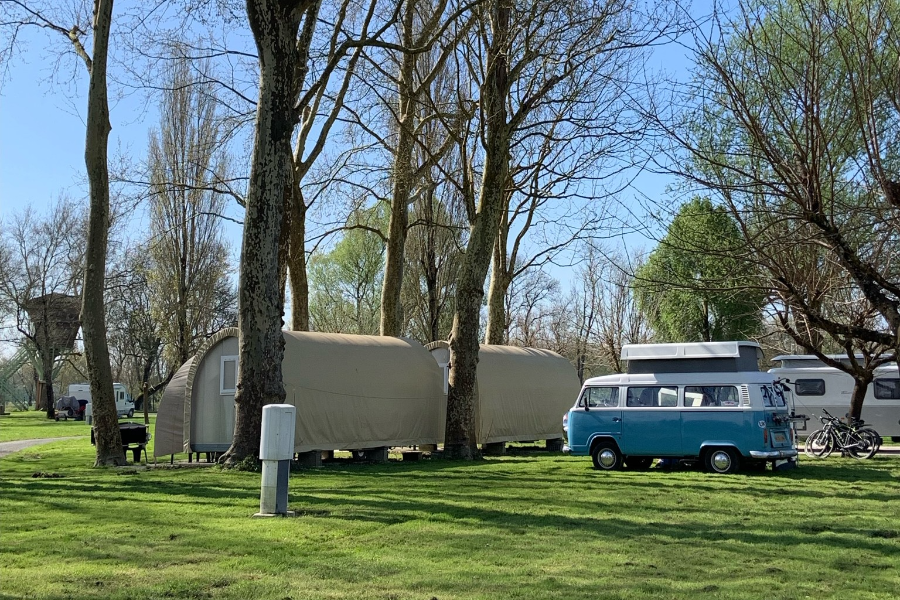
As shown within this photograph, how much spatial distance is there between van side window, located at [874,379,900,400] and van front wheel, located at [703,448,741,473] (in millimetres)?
12247

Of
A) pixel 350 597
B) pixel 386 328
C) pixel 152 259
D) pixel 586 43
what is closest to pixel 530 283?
pixel 152 259

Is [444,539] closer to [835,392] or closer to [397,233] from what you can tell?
[397,233]

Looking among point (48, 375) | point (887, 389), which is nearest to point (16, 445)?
point (887, 389)

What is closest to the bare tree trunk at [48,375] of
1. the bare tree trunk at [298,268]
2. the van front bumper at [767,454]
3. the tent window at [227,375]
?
the bare tree trunk at [298,268]

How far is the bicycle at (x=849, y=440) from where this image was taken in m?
23.1

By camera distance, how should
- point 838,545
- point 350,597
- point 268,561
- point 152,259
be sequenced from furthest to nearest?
point 152,259 < point 838,545 < point 268,561 < point 350,597

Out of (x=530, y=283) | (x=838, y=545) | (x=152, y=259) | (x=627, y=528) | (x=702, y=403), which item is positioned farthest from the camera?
(x=530, y=283)

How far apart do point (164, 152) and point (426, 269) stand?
1157 centimetres

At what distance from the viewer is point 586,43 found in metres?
20.0

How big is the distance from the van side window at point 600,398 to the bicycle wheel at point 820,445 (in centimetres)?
697

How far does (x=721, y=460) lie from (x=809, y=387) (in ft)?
40.7

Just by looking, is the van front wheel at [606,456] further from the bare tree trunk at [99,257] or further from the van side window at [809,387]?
the van side window at [809,387]

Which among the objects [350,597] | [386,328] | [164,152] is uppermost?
[164,152]

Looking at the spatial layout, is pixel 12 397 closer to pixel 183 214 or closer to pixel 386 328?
pixel 183 214
